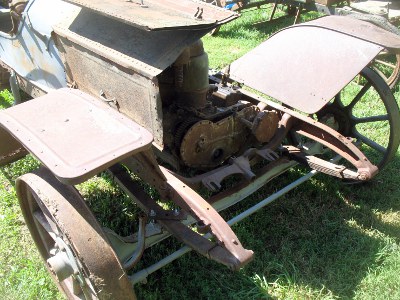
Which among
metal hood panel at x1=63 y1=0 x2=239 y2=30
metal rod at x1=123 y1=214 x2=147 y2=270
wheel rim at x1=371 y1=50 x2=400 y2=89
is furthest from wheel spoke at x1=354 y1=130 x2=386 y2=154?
metal rod at x1=123 y1=214 x2=147 y2=270

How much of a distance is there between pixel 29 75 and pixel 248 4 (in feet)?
15.7

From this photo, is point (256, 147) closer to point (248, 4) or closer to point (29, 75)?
point (29, 75)

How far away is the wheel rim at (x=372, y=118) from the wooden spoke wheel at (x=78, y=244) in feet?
7.24

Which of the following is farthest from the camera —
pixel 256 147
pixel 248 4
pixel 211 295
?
pixel 248 4

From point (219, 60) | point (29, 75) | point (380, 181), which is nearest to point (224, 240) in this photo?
point (380, 181)

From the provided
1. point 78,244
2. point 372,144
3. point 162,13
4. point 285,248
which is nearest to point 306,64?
point 372,144

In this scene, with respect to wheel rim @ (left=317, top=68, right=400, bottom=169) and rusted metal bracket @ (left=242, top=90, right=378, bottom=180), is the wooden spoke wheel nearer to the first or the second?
rusted metal bracket @ (left=242, top=90, right=378, bottom=180)

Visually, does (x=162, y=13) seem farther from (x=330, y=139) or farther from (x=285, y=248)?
(x=285, y=248)

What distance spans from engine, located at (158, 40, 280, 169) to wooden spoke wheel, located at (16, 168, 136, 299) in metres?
0.91

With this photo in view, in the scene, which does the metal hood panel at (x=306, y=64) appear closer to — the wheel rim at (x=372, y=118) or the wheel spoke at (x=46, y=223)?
the wheel rim at (x=372, y=118)

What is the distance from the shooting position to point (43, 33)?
335 cm

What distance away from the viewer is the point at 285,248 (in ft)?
9.78

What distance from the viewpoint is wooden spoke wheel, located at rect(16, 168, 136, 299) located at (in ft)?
6.38

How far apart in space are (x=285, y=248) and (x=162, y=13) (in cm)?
182
